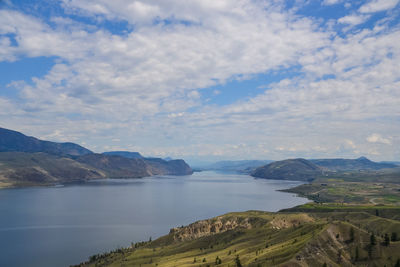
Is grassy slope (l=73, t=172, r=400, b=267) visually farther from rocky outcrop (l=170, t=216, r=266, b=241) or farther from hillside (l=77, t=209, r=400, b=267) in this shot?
rocky outcrop (l=170, t=216, r=266, b=241)

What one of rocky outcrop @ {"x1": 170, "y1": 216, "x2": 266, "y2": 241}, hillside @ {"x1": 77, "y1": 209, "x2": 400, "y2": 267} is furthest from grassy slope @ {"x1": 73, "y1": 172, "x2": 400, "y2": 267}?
rocky outcrop @ {"x1": 170, "y1": 216, "x2": 266, "y2": 241}

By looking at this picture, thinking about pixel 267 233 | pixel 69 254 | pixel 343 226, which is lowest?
pixel 69 254

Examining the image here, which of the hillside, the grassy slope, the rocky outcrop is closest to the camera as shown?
the grassy slope

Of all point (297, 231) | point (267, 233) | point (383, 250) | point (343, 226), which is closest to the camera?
point (383, 250)

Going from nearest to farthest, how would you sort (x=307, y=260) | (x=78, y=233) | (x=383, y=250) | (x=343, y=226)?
1. (x=307, y=260)
2. (x=383, y=250)
3. (x=343, y=226)
4. (x=78, y=233)

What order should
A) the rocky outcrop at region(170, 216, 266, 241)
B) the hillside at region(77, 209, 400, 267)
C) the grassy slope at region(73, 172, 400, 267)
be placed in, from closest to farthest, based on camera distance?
the grassy slope at region(73, 172, 400, 267)
the hillside at region(77, 209, 400, 267)
the rocky outcrop at region(170, 216, 266, 241)

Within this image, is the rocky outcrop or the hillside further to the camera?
the rocky outcrop

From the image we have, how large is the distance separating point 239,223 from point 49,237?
10930 centimetres

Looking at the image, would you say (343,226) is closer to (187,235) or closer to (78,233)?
(187,235)

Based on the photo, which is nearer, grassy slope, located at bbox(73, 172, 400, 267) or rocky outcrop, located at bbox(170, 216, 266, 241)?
grassy slope, located at bbox(73, 172, 400, 267)

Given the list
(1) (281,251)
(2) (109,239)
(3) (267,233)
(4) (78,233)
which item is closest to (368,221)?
(3) (267,233)

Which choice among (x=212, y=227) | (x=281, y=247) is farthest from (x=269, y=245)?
(x=212, y=227)

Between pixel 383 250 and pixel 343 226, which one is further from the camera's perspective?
pixel 343 226

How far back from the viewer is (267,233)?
145625mm
